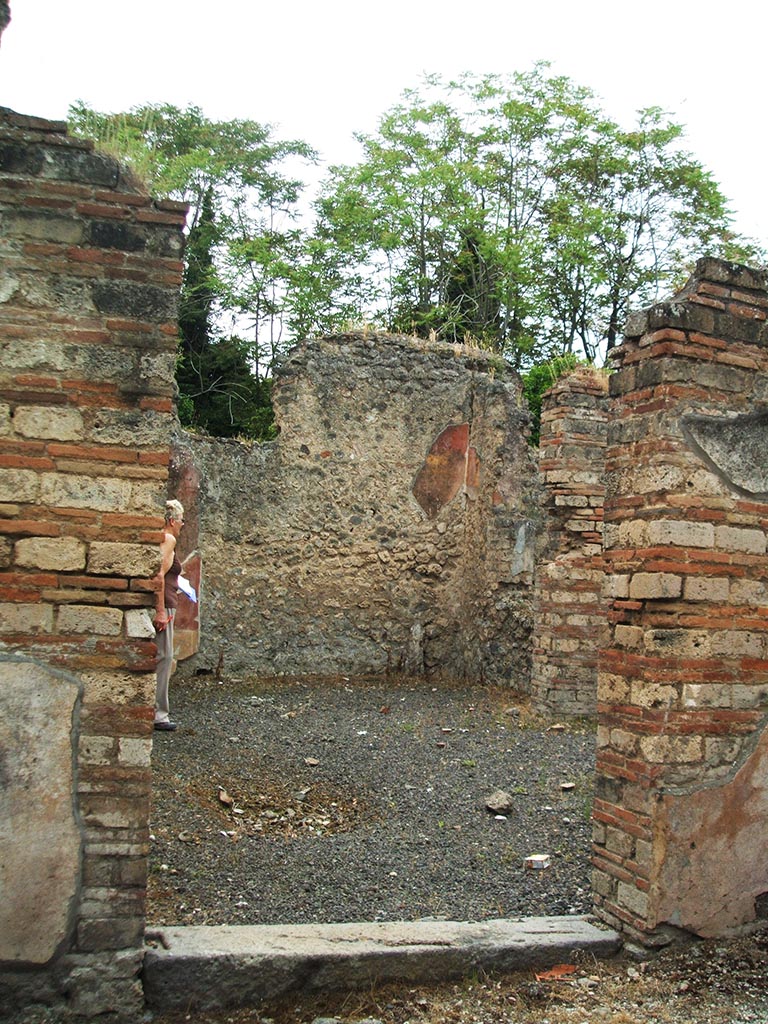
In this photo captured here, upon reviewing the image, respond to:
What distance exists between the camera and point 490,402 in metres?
10.8

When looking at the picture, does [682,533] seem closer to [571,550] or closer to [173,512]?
[173,512]

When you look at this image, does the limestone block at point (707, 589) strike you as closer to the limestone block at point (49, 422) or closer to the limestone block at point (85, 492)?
the limestone block at point (85, 492)

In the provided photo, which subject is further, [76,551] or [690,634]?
[690,634]

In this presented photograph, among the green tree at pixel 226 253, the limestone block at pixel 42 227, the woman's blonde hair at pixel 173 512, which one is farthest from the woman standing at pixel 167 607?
the green tree at pixel 226 253

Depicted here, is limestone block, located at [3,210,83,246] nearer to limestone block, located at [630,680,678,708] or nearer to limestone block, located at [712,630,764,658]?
limestone block, located at [630,680,678,708]

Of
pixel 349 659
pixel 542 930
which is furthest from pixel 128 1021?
pixel 349 659

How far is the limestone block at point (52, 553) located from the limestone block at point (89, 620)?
0.47 feet

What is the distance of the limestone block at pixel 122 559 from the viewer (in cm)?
336

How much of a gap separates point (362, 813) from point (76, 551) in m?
3.14

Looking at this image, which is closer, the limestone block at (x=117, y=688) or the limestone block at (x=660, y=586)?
Answer: the limestone block at (x=117, y=688)

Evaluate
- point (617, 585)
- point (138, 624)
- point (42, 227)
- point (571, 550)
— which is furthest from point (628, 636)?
point (571, 550)

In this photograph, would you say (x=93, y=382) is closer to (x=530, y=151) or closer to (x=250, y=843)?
(x=250, y=843)

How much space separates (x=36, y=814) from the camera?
3234 millimetres

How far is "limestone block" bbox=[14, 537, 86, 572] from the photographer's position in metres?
3.30
